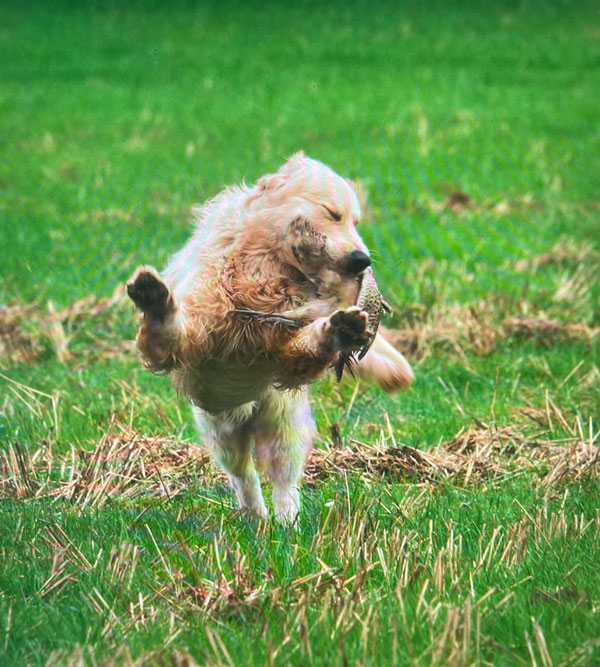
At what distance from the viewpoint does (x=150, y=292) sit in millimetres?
3812

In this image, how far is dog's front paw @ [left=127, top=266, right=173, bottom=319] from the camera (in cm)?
376

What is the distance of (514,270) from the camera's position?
33.6 ft

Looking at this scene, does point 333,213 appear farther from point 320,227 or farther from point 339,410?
point 339,410

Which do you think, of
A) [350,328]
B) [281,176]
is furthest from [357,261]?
[281,176]

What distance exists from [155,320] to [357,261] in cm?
76

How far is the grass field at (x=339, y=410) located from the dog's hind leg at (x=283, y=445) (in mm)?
163

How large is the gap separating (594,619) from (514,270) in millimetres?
7366

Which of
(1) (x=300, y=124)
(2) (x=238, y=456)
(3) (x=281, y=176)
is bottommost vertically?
(1) (x=300, y=124)

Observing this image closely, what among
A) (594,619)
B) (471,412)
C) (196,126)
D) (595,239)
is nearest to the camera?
(594,619)

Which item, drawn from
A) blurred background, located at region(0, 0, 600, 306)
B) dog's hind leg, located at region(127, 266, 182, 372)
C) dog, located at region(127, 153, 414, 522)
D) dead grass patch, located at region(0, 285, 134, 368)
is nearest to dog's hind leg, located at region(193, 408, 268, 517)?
dog, located at region(127, 153, 414, 522)

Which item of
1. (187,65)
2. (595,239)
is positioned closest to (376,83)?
(187,65)

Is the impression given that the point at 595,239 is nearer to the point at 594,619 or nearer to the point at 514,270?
the point at 514,270

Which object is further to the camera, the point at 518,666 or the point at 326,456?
the point at 326,456

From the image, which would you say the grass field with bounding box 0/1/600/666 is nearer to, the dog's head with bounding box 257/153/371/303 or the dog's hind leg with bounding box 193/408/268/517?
the dog's hind leg with bounding box 193/408/268/517
